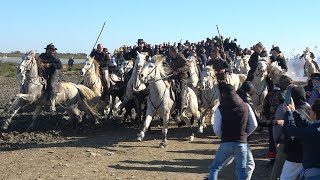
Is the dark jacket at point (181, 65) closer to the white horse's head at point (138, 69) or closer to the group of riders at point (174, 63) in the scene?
the group of riders at point (174, 63)

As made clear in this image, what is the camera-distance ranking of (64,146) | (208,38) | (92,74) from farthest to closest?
(208,38) < (92,74) < (64,146)

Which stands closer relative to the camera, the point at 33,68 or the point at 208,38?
the point at 33,68

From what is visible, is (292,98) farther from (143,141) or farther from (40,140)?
(40,140)

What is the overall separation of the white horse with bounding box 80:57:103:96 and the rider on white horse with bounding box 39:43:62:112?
4.36 ft

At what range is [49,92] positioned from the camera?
46.5 feet

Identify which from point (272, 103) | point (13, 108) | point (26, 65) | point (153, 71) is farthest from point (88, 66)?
point (272, 103)

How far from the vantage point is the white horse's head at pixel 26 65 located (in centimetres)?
1355

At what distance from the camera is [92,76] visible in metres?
16.1

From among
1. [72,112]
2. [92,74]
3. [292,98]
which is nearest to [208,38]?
[92,74]

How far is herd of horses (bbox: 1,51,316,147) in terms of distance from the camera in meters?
11.9

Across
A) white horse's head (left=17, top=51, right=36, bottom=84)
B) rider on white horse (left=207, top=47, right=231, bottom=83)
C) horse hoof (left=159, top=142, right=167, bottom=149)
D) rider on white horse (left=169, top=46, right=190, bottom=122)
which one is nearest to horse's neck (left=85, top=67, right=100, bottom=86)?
white horse's head (left=17, top=51, right=36, bottom=84)

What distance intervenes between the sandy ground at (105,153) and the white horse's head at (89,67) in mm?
1888

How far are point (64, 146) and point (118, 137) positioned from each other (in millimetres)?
2010

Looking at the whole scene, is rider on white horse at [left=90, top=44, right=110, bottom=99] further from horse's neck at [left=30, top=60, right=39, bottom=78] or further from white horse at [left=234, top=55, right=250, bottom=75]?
white horse at [left=234, top=55, right=250, bottom=75]
